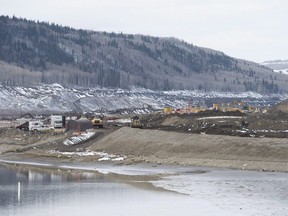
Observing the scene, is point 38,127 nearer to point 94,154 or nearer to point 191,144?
point 94,154

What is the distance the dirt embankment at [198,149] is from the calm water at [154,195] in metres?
4.44

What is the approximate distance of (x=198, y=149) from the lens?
81938mm

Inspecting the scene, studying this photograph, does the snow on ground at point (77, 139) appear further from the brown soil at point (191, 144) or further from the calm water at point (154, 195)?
the calm water at point (154, 195)

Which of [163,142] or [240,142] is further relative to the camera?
[163,142]

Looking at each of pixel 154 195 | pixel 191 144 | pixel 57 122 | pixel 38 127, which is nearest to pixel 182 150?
pixel 191 144

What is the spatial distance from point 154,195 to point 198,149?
97.0 ft

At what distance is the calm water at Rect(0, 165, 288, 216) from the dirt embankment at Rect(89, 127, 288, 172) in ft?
14.6

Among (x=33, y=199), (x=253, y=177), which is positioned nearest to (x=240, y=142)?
(x=253, y=177)

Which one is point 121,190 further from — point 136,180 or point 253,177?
point 253,177

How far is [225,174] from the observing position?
6531 centimetres

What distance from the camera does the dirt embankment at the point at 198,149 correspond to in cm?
7062

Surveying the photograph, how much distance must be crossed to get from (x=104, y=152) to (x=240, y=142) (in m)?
25.0

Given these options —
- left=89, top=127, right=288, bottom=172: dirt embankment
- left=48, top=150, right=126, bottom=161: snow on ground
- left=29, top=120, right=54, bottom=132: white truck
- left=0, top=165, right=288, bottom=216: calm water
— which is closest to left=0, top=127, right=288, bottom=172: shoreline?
left=89, top=127, right=288, bottom=172: dirt embankment

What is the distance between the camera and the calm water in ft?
149
